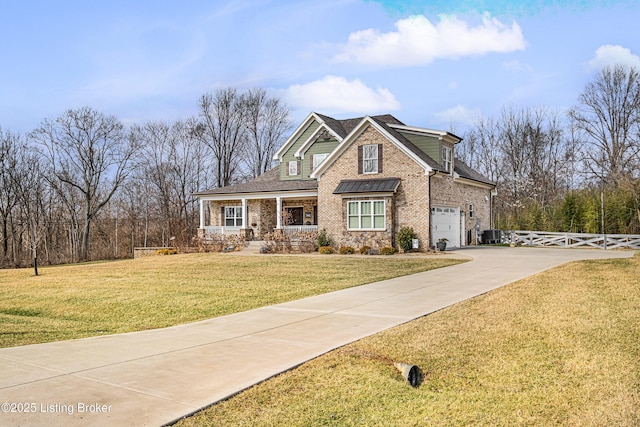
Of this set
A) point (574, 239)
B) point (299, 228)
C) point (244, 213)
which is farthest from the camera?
point (244, 213)

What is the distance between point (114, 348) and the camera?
743cm

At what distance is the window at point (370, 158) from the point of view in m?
27.7

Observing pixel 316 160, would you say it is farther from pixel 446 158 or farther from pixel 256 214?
pixel 446 158

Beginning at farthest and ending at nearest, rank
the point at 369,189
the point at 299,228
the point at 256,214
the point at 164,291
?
the point at 256,214
the point at 299,228
the point at 369,189
the point at 164,291

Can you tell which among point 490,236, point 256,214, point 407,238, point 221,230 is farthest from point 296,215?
point 490,236

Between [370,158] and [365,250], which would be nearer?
[365,250]

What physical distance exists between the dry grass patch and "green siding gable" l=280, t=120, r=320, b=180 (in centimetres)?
2474

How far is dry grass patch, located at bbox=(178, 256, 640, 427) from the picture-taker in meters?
4.91

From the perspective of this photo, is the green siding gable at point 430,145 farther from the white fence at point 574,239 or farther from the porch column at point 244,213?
the porch column at point 244,213

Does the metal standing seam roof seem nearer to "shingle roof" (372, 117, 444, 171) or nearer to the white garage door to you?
"shingle roof" (372, 117, 444, 171)

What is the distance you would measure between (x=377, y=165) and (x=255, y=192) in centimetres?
891

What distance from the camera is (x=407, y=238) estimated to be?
85.9 ft

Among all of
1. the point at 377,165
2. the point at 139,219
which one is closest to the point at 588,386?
the point at 377,165

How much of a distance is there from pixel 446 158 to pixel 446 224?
392 cm
